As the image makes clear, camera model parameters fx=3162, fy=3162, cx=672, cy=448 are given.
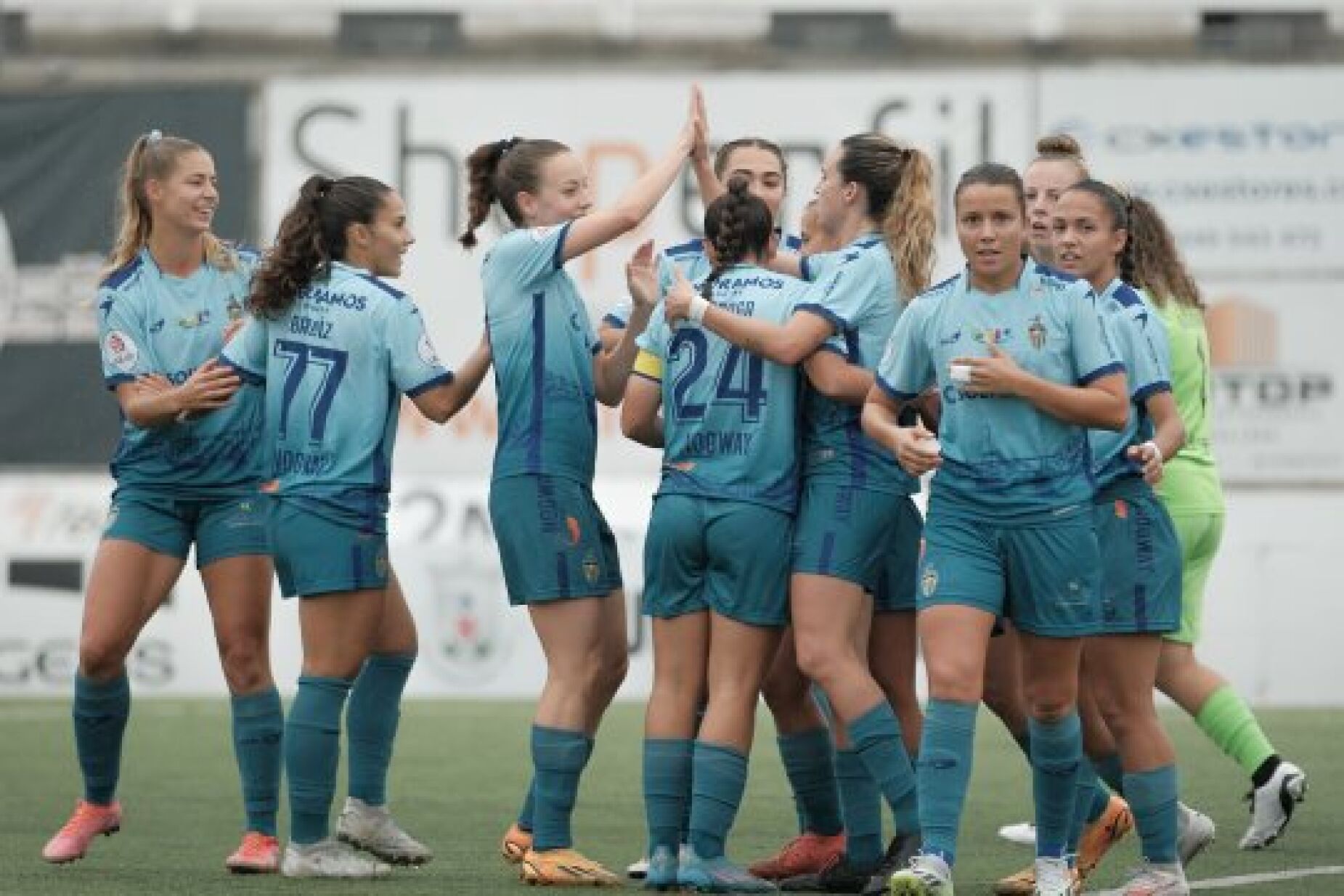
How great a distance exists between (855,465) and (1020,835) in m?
1.92

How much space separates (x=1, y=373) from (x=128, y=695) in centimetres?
993

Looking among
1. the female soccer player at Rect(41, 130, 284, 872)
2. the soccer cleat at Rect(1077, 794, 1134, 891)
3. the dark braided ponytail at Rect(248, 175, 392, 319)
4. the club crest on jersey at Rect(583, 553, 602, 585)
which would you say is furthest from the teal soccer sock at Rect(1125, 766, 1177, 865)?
the dark braided ponytail at Rect(248, 175, 392, 319)

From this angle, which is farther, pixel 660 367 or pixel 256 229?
pixel 256 229

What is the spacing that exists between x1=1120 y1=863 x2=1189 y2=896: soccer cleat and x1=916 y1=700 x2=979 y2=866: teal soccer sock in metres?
0.56

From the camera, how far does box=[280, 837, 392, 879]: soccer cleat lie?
8250 mm

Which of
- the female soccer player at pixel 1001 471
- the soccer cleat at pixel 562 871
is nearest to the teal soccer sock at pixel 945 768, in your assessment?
the female soccer player at pixel 1001 471

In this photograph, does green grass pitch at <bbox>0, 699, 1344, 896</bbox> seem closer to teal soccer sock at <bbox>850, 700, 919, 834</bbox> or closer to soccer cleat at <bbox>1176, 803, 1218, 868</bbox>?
soccer cleat at <bbox>1176, 803, 1218, 868</bbox>

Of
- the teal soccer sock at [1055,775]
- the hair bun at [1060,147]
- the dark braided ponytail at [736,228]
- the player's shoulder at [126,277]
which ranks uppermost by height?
the hair bun at [1060,147]

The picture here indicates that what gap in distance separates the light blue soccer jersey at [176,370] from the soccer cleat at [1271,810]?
309 centimetres

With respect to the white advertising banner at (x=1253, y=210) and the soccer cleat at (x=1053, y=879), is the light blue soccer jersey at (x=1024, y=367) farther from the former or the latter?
the white advertising banner at (x=1253, y=210)

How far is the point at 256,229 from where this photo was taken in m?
18.6

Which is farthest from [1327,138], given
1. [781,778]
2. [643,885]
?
[643,885]

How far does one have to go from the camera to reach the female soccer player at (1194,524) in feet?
29.6

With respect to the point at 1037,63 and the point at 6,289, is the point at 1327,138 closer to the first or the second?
the point at 1037,63
